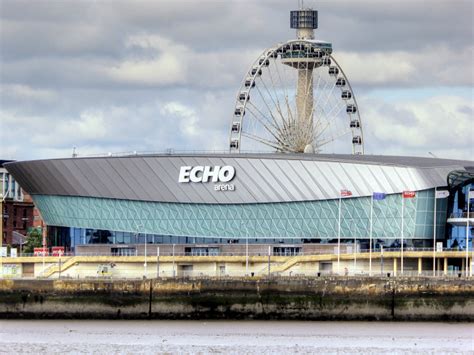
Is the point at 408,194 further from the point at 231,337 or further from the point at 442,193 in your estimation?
the point at 231,337

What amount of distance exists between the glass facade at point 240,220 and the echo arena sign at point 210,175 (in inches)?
83.1

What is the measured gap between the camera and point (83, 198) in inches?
6658

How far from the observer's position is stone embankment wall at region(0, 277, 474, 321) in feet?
398

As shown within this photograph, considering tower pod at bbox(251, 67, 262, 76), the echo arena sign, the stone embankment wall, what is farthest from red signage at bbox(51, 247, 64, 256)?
the stone embankment wall

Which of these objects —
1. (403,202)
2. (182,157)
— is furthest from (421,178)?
(182,157)

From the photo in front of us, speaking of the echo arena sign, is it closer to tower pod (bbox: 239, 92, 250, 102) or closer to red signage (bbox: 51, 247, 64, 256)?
tower pod (bbox: 239, 92, 250, 102)

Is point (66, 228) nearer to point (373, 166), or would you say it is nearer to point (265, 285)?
point (373, 166)

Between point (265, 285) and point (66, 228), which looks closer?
point (265, 285)

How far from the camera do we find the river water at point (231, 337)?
103 meters

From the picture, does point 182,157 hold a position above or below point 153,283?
above

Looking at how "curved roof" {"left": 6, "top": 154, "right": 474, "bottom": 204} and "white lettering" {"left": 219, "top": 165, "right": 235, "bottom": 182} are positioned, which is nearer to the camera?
"curved roof" {"left": 6, "top": 154, "right": 474, "bottom": 204}

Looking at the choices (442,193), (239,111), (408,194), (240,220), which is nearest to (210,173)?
(240,220)

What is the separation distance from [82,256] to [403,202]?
87.8 feet

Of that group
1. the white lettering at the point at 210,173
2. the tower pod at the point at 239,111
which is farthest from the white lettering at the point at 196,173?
the tower pod at the point at 239,111
